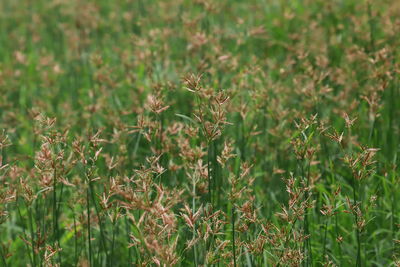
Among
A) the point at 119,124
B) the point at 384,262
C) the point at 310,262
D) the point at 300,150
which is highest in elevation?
the point at 300,150

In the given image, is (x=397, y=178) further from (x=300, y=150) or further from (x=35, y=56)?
(x=35, y=56)

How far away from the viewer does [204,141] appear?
319cm

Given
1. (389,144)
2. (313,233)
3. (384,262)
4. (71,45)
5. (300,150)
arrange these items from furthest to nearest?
1. (71,45)
2. (389,144)
3. (313,233)
4. (384,262)
5. (300,150)

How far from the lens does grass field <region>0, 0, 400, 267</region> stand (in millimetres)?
2217

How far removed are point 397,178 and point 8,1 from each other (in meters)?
5.98

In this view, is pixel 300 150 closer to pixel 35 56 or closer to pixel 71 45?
pixel 71 45

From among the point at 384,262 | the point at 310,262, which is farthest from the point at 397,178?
the point at 310,262

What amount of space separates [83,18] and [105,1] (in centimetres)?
165

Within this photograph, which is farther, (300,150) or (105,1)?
(105,1)

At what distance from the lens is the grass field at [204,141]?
2.22m

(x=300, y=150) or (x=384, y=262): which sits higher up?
(x=300, y=150)

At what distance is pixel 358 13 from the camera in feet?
18.4

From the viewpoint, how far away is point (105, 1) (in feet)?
23.8

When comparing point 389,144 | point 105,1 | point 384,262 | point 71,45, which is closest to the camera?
point 384,262
